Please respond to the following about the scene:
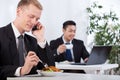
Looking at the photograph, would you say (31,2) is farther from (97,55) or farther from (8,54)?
(97,55)

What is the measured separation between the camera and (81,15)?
6.27 meters

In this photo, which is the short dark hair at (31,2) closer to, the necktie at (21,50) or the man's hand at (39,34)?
the necktie at (21,50)

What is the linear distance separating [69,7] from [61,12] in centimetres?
31

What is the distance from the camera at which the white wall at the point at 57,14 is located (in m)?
4.32

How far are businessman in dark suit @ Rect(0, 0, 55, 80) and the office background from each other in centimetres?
188

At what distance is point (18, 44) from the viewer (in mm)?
2166

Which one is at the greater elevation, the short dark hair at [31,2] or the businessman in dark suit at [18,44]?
the short dark hair at [31,2]

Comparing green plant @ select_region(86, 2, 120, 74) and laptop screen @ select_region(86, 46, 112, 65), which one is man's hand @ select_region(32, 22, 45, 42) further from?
green plant @ select_region(86, 2, 120, 74)

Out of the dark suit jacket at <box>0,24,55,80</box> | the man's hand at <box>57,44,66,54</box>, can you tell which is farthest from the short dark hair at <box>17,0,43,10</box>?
the man's hand at <box>57,44,66,54</box>

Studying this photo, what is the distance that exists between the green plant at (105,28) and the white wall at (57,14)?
0.52 feet

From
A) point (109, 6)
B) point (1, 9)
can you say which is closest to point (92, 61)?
point (1, 9)

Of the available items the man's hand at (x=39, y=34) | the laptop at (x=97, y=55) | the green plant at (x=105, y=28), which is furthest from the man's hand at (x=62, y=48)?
the green plant at (x=105, y=28)

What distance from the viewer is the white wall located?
4.32 meters

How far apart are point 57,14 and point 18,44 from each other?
3437 millimetres
